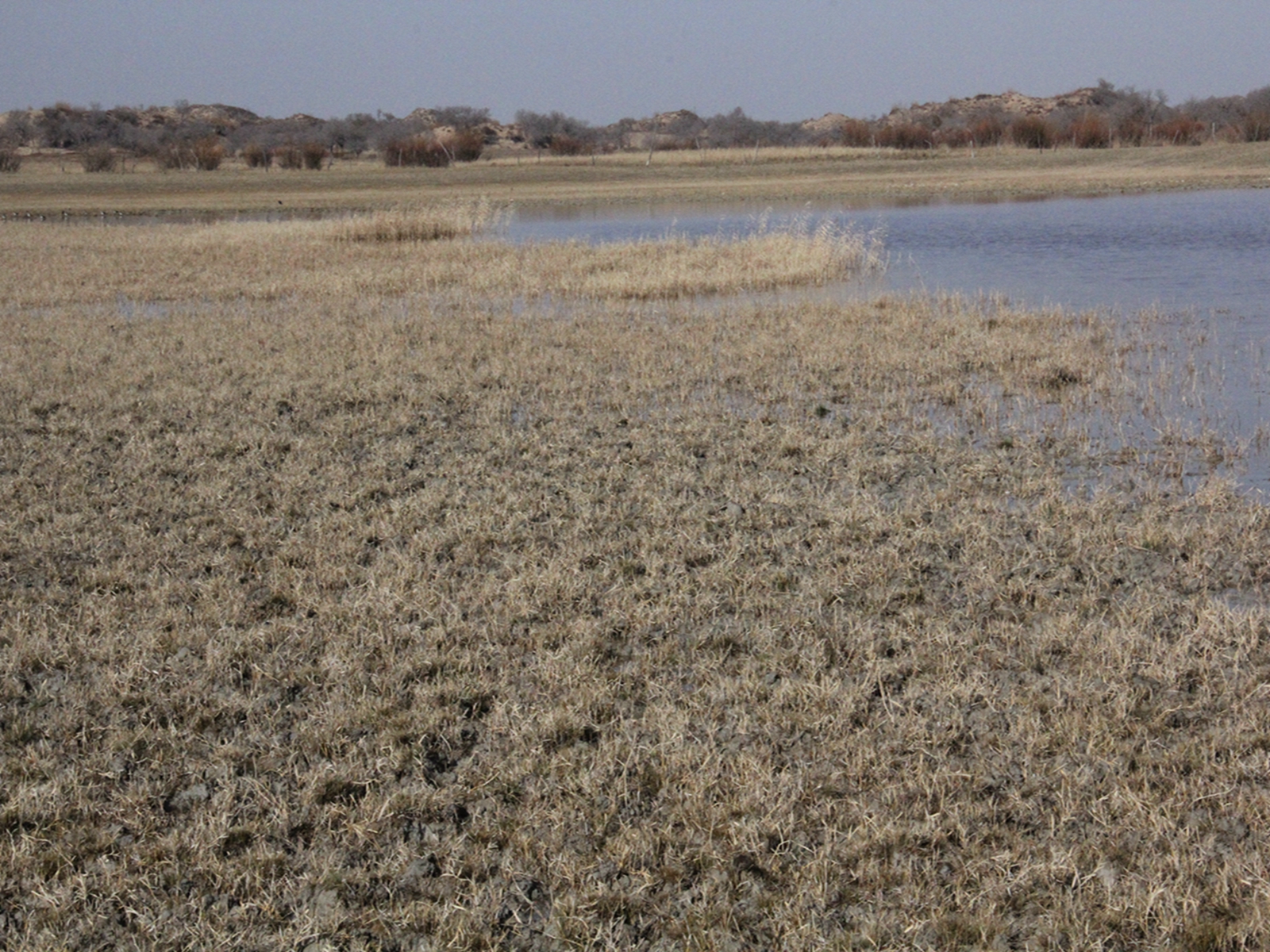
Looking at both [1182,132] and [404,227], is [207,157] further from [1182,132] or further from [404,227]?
[1182,132]

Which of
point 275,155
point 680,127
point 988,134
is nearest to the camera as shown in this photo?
point 275,155

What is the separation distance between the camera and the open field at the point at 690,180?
42656 mm

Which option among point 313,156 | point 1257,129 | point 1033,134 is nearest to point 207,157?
point 313,156

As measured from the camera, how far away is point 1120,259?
68.5 feet

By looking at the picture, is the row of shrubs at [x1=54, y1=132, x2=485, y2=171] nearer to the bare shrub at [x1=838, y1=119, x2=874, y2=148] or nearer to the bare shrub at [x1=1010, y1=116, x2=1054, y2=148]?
the bare shrub at [x1=838, y1=119, x2=874, y2=148]

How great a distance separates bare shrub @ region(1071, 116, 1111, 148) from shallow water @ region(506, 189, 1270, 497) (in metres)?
28.7

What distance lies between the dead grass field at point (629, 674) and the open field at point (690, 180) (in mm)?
33561

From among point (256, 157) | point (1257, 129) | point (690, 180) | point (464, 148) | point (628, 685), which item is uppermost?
point (464, 148)

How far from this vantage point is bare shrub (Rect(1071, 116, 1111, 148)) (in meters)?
62.5

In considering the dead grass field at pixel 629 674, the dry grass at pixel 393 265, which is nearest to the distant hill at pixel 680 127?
the dry grass at pixel 393 265

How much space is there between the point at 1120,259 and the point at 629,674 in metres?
19.0

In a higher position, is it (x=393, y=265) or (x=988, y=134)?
(x=988, y=134)

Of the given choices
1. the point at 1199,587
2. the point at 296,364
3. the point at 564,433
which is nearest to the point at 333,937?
the point at 1199,587

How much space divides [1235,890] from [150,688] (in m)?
4.37
